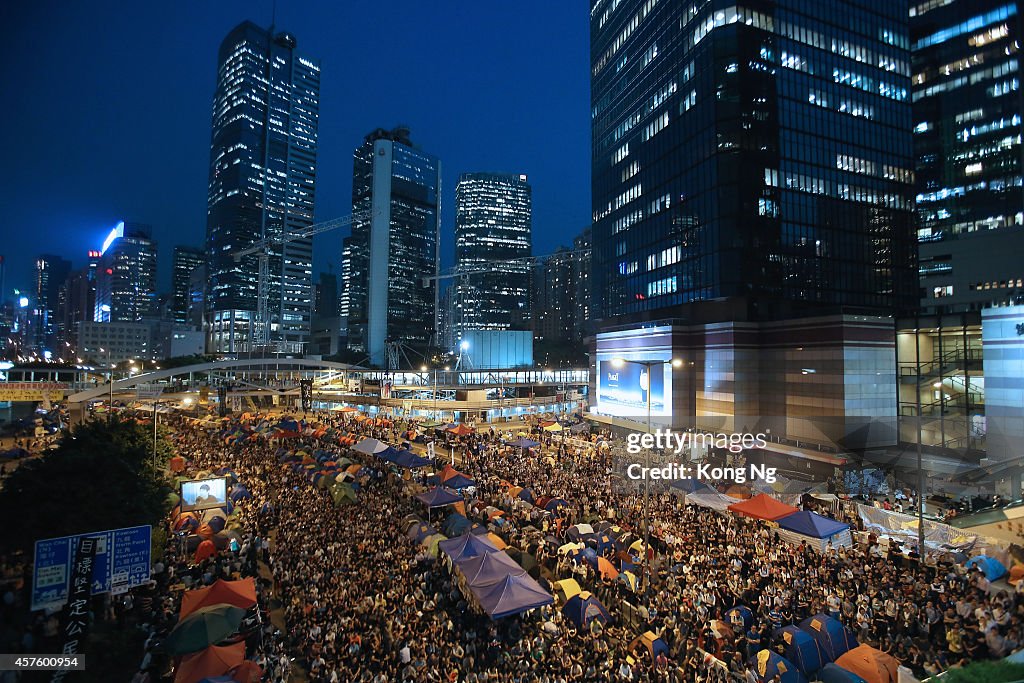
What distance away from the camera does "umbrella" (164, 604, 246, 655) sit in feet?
33.6

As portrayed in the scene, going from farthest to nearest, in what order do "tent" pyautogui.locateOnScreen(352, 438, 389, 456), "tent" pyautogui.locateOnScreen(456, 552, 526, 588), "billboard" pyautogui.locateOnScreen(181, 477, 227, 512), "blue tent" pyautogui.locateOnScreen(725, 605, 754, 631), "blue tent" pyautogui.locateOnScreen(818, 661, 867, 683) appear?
"tent" pyautogui.locateOnScreen(352, 438, 389, 456) < "billboard" pyautogui.locateOnScreen(181, 477, 227, 512) < "tent" pyautogui.locateOnScreen(456, 552, 526, 588) < "blue tent" pyautogui.locateOnScreen(725, 605, 754, 631) < "blue tent" pyautogui.locateOnScreen(818, 661, 867, 683)

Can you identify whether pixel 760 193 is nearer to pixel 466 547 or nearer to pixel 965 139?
pixel 466 547

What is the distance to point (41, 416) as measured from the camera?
49031mm

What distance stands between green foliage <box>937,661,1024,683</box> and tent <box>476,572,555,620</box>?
284 inches

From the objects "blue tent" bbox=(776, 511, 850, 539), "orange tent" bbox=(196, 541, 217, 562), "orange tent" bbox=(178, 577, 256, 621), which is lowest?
"orange tent" bbox=(196, 541, 217, 562)

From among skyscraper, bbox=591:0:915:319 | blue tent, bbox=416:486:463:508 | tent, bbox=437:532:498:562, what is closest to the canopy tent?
tent, bbox=437:532:498:562

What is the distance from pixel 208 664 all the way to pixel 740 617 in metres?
11.5

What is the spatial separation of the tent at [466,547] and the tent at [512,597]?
156 cm

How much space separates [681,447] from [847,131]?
4059 centimetres

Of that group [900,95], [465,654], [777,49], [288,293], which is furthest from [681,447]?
[288,293]

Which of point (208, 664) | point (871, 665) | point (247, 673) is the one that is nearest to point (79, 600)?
point (208, 664)

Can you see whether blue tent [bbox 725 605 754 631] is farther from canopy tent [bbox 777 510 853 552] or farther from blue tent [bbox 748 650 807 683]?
canopy tent [bbox 777 510 853 552]

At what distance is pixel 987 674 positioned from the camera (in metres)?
7.08

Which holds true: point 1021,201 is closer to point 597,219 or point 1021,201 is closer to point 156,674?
point 597,219
